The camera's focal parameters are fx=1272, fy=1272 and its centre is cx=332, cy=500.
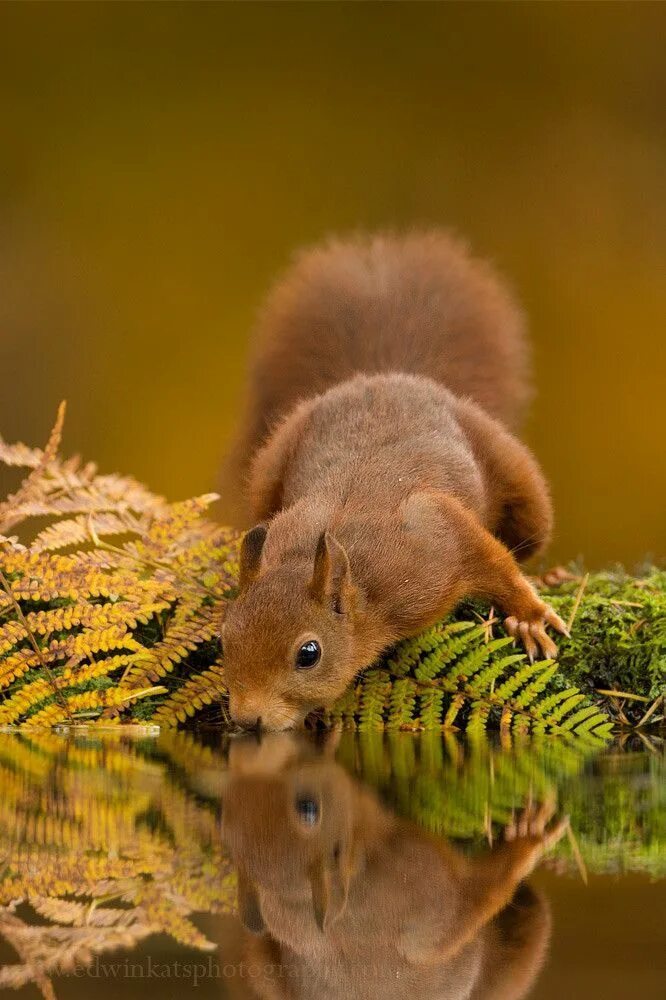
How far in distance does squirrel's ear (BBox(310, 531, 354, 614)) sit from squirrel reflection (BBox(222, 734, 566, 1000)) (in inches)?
25.1

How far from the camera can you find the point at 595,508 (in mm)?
5125

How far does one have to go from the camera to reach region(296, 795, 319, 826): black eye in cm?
123

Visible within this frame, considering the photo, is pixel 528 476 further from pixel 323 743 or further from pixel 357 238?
pixel 357 238

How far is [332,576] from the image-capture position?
1.99 m

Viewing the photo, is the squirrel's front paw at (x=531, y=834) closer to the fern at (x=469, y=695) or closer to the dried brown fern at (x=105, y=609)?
the fern at (x=469, y=695)

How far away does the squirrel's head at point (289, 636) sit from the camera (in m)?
1.92

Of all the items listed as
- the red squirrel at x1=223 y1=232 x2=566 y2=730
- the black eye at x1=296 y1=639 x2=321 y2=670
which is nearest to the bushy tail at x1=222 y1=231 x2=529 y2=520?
the red squirrel at x1=223 y1=232 x2=566 y2=730

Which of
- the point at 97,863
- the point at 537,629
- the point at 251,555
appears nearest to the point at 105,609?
the point at 251,555

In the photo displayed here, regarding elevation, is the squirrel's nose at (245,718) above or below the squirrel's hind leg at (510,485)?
below

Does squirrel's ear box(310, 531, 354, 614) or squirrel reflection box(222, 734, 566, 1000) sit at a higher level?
A: squirrel's ear box(310, 531, 354, 614)

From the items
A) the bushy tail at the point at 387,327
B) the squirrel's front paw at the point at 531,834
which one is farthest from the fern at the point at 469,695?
the bushy tail at the point at 387,327

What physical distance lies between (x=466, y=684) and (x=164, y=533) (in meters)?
0.66

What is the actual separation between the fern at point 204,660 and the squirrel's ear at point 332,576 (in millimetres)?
179

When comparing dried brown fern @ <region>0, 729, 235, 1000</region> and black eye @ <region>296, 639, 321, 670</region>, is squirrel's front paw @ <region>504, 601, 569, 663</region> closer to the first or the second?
black eye @ <region>296, 639, 321, 670</region>
